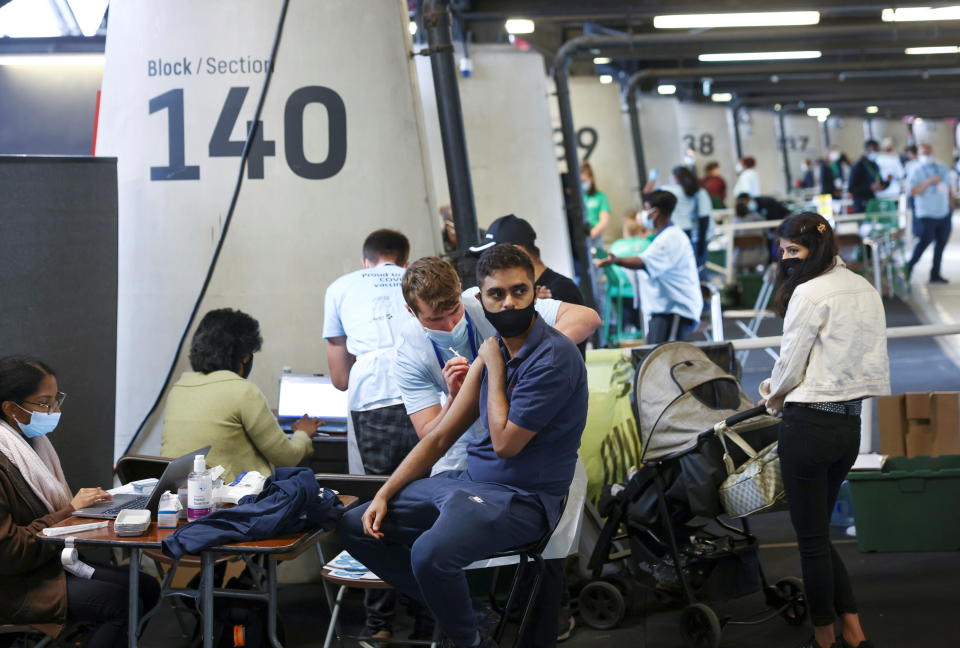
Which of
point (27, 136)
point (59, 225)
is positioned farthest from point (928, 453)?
point (27, 136)

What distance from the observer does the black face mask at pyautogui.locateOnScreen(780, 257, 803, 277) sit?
4000 millimetres

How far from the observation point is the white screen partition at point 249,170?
5.83 m

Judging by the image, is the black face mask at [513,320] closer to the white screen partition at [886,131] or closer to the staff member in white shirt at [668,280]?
the staff member in white shirt at [668,280]

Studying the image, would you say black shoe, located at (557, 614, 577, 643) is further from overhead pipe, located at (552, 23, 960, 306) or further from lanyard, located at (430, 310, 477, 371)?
overhead pipe, located at (552, 23, 960, 306)

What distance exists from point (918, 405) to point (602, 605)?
7.31 ft

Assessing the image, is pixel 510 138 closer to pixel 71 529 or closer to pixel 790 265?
pixel 790 265

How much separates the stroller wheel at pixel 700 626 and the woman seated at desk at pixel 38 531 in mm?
1925

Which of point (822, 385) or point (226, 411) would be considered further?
point (226, 411)

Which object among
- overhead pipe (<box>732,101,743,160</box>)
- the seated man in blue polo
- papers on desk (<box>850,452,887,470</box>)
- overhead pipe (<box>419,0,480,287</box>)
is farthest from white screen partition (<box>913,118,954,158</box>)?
the seated man in blue polo

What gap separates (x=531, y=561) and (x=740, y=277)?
422 inches

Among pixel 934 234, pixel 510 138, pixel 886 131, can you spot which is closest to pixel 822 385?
pixel 510 138

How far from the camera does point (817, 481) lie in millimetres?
3945

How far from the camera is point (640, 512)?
4.48m

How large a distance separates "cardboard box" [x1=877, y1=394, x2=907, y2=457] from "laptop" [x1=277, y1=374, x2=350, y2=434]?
2.73 meters
